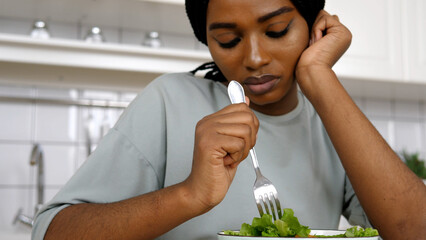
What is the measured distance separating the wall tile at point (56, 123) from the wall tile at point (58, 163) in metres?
0.04

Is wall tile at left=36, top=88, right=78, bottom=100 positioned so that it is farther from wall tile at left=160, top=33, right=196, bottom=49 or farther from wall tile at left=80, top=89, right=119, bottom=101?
wall tile at left=160, top=33, right=196, bottom=49

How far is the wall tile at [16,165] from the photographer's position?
1916 mm

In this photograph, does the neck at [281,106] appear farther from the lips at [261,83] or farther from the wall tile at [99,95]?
the wall tile at [99,95]

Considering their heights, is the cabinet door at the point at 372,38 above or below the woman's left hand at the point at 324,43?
above

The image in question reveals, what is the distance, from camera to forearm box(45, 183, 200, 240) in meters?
0.66

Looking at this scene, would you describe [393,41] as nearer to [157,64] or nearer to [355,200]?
[157,64]

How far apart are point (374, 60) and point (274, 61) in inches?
52.8

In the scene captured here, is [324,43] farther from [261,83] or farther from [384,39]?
[384,39]

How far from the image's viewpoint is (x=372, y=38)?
2.10 meters

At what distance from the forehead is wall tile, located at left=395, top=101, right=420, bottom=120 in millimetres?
1811

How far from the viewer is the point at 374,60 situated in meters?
2.08

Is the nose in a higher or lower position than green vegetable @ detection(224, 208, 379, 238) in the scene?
higher

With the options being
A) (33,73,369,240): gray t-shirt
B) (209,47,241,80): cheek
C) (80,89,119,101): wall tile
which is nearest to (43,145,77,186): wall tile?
(80,89,119,101): wall tile

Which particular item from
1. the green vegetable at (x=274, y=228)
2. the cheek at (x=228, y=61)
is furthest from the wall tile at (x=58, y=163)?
the green vegetable at (x=274, y=228)
